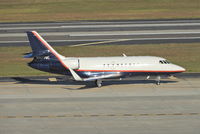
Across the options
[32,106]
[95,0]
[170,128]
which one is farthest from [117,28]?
[170,128]

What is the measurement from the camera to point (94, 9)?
108312 mm

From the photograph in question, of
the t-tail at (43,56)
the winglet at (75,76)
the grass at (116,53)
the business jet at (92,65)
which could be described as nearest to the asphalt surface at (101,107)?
the winglet at (75,76)

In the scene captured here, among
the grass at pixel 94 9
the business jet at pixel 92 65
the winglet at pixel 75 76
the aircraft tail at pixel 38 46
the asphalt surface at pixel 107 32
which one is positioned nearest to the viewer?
the winglet at pixel 75 76

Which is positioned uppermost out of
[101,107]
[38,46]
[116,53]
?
[38,46]

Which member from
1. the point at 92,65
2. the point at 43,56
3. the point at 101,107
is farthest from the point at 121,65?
the point at 101,107

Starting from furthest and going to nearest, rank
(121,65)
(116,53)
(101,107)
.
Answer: (116,53) → (121,65) → (101,107)

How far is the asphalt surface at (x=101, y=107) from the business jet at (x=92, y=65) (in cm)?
147

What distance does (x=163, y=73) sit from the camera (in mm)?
51375

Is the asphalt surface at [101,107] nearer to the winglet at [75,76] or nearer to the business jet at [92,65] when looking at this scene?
the winglet at [75,76]

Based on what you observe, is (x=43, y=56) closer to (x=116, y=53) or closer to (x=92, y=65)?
(x=92, y=65)

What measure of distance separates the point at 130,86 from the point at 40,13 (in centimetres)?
Result: 5851

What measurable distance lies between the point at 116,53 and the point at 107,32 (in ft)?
56.1

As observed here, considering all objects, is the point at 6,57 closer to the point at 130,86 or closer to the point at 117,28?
the point at 130,86

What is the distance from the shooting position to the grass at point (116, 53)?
6009cm
